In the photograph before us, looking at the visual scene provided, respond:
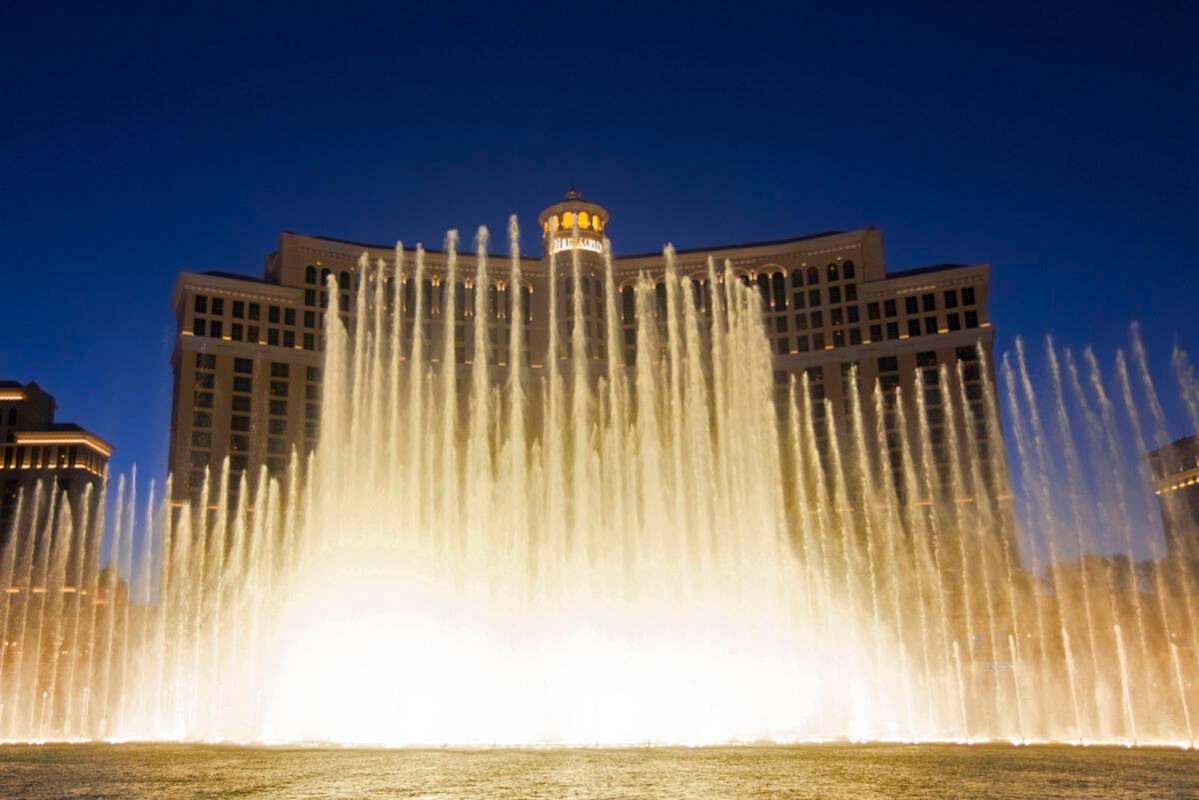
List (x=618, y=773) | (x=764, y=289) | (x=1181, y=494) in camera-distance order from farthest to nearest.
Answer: (x=764, y=289) < (x=1181, y=494) < (x=618, y=773)

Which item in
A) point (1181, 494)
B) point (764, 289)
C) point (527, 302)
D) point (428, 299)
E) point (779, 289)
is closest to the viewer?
point (1181, 494)

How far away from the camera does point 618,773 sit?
17266 millimetres

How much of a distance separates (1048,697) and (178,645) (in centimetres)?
3924

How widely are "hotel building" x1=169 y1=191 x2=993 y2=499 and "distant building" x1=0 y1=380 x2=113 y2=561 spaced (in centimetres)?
2538

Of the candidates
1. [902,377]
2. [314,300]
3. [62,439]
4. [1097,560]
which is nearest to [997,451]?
[902,377]

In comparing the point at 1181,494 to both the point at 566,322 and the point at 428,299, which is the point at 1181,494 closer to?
the point at 566,322

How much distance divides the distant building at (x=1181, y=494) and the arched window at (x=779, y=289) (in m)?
26.8

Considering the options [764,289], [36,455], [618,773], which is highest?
[764,289]

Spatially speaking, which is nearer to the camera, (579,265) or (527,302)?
(579,265)

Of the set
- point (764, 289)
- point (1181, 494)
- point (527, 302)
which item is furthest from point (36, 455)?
point (1181, 494)

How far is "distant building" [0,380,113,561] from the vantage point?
95.4 metres

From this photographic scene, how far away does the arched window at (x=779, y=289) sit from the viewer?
8088cm

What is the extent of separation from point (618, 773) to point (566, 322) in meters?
65.5

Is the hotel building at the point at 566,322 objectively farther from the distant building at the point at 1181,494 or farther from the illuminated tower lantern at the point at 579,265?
the distant building at the point at 1181,494
